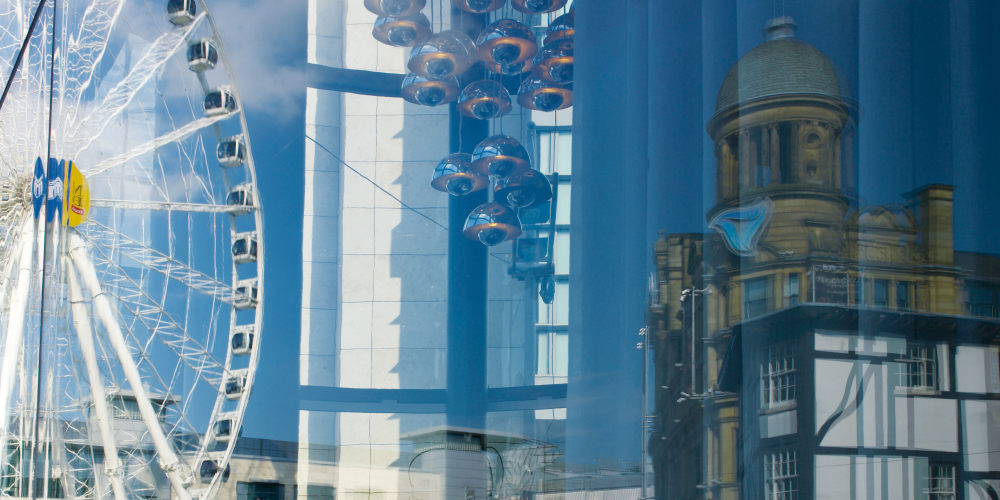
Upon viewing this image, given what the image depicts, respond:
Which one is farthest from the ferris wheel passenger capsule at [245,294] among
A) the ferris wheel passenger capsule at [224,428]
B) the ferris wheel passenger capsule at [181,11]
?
the ferris wheel passenger capsule at [181,11]

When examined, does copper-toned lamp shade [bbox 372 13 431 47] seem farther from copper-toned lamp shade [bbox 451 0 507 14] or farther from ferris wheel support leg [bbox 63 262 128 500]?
ferris wheel support leg [bbox 63 262 128 500]

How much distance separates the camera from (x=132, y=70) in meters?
5.54

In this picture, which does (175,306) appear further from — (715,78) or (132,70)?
(715,78)

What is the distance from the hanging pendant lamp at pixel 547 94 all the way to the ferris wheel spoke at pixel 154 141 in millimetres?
2790

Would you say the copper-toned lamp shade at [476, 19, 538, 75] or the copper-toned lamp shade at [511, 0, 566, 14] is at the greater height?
the copper-toned lamp shade at [511, 0, 566, 14]

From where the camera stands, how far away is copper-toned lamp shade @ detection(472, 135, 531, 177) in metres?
3.07

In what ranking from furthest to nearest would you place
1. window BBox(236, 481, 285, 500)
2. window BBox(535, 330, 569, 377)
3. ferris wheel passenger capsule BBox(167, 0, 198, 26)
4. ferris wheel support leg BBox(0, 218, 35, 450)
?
ferris wheel passenger capsule BBox(167, 0, 198, 26) < ferris wheel support leg BBox(0, 218, 35, 450) < window BBox(236, 481, 285, 500) < window BBox(535, 330, 569, 377)

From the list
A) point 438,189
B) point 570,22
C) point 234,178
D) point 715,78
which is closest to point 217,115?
point 234,178

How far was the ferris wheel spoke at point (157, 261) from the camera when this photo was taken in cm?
514

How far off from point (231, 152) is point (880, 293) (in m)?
4.37

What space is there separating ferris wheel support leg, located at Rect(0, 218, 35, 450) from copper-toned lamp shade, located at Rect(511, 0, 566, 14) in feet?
9.11

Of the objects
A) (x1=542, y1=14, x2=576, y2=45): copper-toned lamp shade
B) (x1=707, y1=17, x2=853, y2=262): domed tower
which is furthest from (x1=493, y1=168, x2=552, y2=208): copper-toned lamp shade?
(x1=707, y1=17, x2=853, y2=262): domed tower

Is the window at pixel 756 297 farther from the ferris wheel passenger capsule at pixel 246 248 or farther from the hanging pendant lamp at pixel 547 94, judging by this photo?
the ferris wheel passenger capsule at pixel 246 248

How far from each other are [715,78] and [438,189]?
1.51 meters
